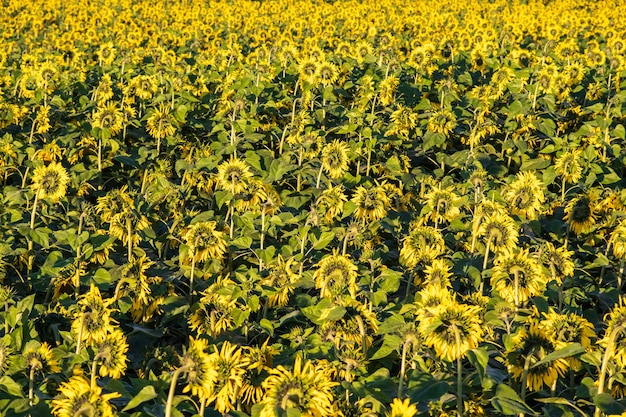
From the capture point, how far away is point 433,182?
20.2 feet

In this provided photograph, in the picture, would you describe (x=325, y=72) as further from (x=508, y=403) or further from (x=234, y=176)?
(x=508, y=403)

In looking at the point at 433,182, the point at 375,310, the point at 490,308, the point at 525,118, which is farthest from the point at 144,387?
the point at 525,118

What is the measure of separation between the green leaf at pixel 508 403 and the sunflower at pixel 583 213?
278 centimetres

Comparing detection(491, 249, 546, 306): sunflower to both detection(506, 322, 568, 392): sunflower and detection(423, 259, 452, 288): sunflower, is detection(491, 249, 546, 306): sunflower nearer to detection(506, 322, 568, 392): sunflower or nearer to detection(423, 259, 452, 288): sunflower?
detection(423, 259, 452, 288): sunflower

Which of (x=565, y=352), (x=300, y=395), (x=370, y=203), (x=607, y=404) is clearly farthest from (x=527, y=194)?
(x=300, y=395)

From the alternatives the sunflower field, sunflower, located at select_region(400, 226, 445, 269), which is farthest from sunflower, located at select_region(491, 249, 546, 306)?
sunflower, located at select_region(400, 226, 445, 269)

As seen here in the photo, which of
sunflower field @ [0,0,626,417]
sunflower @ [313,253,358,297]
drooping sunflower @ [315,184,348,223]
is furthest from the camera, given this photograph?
drooping sunflower @ [315,184,348,223]

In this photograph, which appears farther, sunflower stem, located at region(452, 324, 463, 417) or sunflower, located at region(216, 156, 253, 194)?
sunflower, located at region(216, 156, 253, 194)

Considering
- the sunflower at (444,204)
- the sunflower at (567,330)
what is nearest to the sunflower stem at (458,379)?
the sunflower at (567,330)

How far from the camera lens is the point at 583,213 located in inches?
217

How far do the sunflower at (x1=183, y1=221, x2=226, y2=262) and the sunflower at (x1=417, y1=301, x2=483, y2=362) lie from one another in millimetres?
1858

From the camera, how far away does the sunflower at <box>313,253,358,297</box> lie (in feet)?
13.2

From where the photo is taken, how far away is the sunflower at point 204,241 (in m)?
4.59

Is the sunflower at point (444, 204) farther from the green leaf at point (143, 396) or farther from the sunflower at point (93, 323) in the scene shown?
the green leaf at point (143, 396)
